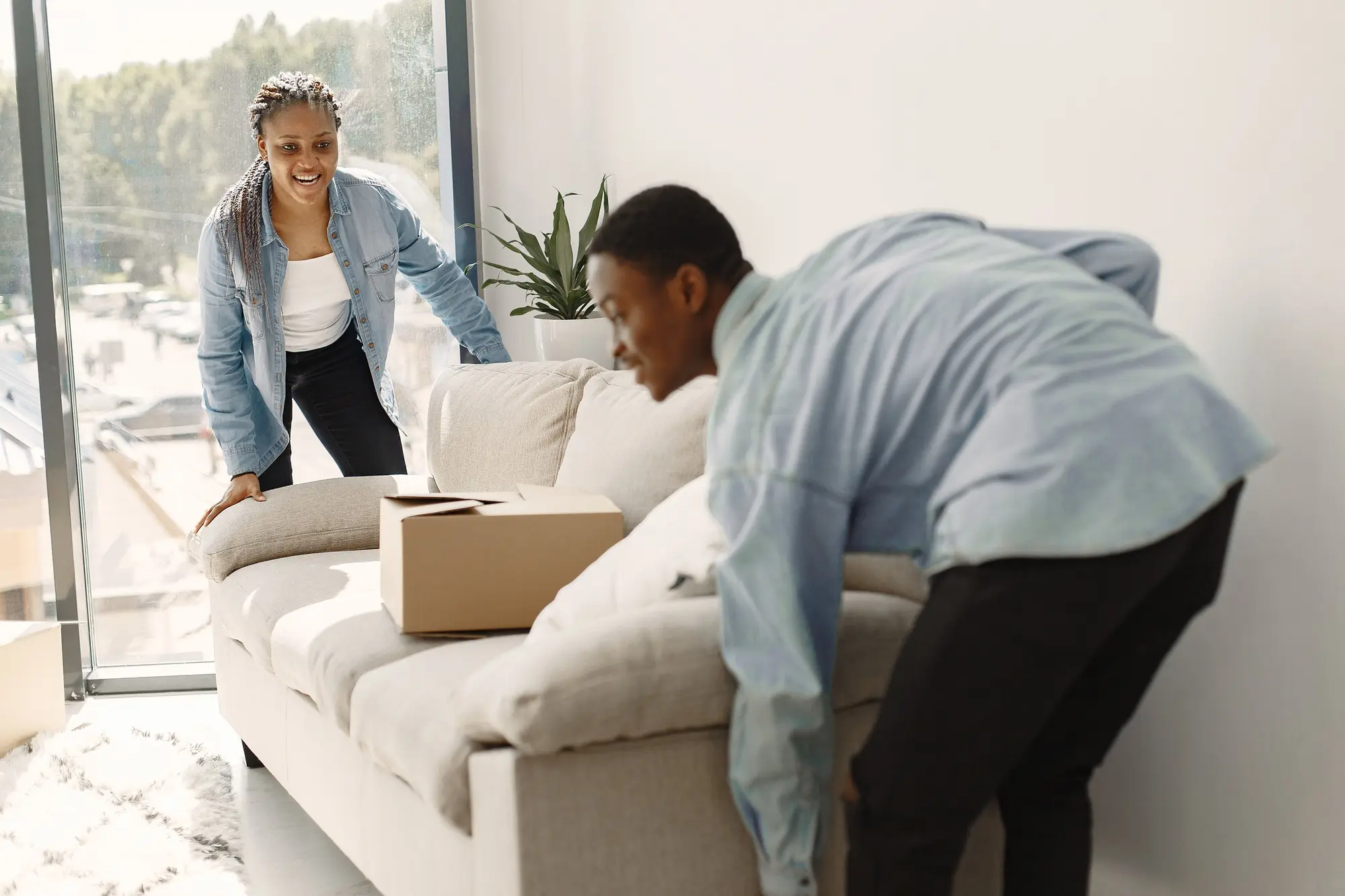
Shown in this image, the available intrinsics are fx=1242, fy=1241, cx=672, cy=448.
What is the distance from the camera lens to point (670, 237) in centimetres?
135

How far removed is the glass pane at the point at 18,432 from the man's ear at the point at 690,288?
2.85m

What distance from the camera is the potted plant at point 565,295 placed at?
3.16m

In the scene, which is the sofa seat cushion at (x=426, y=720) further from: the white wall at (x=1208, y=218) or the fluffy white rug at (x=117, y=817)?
the white wall at (x=1208, y=218)

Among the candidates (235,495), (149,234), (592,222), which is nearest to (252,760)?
(235,495)

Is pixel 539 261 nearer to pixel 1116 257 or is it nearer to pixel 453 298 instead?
pixel 453 298

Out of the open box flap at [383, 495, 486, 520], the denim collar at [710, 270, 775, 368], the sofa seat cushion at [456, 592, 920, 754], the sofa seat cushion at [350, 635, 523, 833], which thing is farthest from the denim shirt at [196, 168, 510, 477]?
the denim collar at [710, 270, 775, 368]

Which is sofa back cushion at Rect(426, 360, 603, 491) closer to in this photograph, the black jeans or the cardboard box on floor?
the black jeans

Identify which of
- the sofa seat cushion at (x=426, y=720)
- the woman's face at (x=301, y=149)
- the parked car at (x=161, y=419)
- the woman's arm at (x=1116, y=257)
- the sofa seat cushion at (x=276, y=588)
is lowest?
the sofa seat cushion at (x=276, y=588)

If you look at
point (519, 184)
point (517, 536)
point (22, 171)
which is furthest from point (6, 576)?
point (517, 536)

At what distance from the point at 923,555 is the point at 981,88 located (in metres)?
0.95

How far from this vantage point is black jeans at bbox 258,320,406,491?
10.2ft

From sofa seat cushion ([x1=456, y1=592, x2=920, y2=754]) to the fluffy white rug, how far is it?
1.10 m

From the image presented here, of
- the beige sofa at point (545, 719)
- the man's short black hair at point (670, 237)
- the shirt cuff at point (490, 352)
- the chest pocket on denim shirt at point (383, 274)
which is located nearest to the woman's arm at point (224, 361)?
the chest pocket on denim shirt at point (383, 274)

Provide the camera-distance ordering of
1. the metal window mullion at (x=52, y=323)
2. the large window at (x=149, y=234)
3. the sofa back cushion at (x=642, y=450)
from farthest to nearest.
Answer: the large window at (x=149, y=234) → the metal window mullion at (x=52, y=323) → the sofa back cushion at (x=642, y=450)
